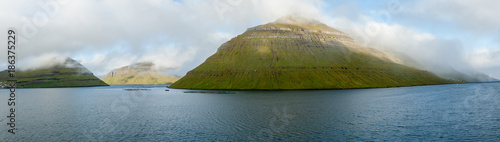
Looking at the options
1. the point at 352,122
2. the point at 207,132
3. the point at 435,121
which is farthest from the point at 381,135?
the point at 207,132

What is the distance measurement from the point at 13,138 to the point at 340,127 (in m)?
70.4

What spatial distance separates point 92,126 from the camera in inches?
2687

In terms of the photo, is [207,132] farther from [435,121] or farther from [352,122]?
[435,121]

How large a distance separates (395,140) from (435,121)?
1087 inches

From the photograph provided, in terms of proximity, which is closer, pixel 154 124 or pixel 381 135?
pixel 381 135

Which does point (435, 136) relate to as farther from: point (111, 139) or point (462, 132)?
point (111, 139)

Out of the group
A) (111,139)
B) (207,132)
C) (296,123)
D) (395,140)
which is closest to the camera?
(395,140)

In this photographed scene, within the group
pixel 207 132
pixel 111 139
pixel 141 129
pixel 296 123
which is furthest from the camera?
pixel 296 123

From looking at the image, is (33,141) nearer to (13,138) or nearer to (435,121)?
(13,138)

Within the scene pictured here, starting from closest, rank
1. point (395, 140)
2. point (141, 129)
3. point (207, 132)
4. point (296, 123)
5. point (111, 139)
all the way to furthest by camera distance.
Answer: point (395, 140) < point (111, 139) < point (207, 132) < point (141, 129) < point (296, 123)

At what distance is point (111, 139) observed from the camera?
53.7 m

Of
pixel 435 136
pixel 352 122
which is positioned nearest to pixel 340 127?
pixel 352 122

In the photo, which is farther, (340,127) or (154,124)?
(154,124)

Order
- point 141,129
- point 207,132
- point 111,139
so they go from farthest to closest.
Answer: point 141,129
point 207,132
point 111,139
